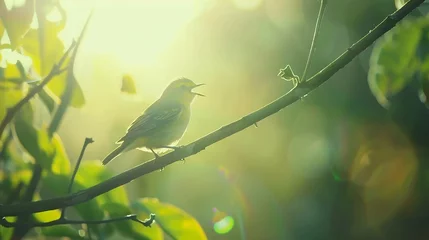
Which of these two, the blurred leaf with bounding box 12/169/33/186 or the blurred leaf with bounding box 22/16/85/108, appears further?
the blurred leaf with bounding box 12/169/33/186

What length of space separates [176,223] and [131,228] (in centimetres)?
14

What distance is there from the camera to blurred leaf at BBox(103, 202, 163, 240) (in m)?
1.66

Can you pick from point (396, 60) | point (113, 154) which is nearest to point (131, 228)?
point (396, 60)

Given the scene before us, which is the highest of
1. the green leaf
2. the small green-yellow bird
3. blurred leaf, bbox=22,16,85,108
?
the small green-yellow bird

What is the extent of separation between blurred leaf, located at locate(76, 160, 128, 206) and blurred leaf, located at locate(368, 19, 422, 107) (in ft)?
2.57

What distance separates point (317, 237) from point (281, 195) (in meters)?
1.61

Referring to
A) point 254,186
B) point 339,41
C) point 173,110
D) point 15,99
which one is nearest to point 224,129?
point 15,99

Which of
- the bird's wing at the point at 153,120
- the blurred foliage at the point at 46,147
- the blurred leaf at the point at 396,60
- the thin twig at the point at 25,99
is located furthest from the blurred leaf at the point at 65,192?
the bird's wing at the point at 153,120

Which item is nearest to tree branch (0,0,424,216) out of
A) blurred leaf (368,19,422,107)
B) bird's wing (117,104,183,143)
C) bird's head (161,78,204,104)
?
blurred leaf (368,19,422,107)

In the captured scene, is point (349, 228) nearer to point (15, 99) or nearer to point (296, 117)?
point (296, 117)

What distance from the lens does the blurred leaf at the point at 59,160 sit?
1.65m

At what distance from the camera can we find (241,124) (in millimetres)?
1576

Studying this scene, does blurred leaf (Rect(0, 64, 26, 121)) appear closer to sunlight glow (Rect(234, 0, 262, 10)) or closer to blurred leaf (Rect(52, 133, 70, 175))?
blurred leaf (Rect(52, 133, 70, 175))

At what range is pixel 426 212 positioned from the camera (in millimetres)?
17547
